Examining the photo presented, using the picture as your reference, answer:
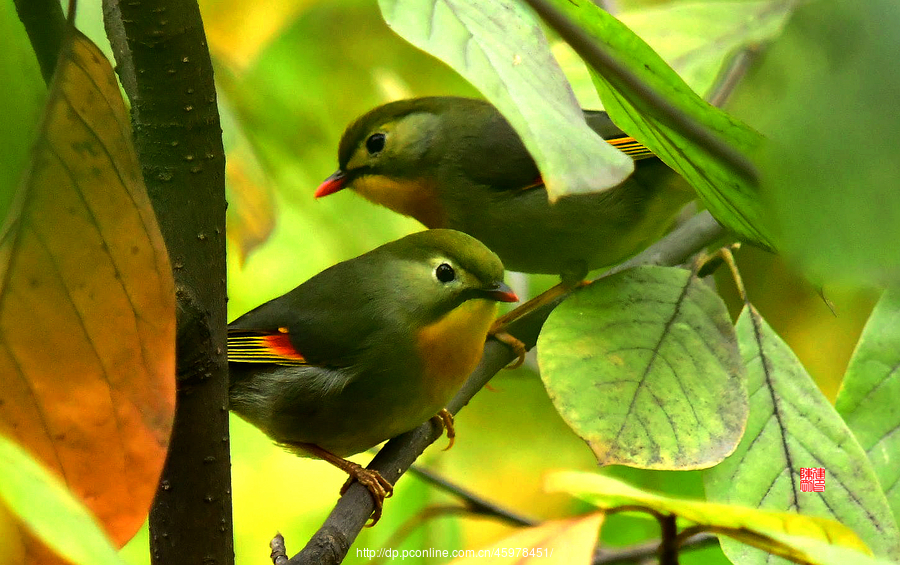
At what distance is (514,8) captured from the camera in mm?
639

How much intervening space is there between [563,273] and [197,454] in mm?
890

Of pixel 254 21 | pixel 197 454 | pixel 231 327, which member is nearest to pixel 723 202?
pixel 197 454

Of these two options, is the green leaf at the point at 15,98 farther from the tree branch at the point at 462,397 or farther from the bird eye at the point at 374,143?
the bird eye at the point at 374,143

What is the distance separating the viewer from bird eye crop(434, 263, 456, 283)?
4.73 ft

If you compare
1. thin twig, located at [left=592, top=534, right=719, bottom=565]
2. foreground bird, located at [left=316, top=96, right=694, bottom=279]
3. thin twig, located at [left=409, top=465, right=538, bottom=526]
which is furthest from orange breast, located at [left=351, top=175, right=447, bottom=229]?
thin twig, located at [left=592, top=534, right=719, bottom=565]

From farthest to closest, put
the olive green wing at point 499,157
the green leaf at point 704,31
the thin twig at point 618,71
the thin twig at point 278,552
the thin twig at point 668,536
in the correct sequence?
the olive green wing at point 499,157 → the green leaf at point 704,31 → the thin twig at point 278,552 → the thin twig at point 668,536 → the thin twig at point 618,71

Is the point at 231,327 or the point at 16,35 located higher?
the point at 231,327

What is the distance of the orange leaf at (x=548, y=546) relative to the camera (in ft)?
1.78

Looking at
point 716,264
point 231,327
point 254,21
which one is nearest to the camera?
point 716,264

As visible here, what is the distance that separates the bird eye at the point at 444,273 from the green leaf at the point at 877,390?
0.64 meters

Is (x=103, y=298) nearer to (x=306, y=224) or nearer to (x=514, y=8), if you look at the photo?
(x=514, y=8)

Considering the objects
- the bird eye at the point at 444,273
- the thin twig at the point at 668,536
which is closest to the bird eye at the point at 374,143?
the bird eye at the point at 444,273

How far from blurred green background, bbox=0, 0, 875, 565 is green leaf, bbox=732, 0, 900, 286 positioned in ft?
2.69

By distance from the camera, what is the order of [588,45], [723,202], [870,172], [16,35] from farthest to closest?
[723,202]
[16,35]
[588,45]
[870,172]
